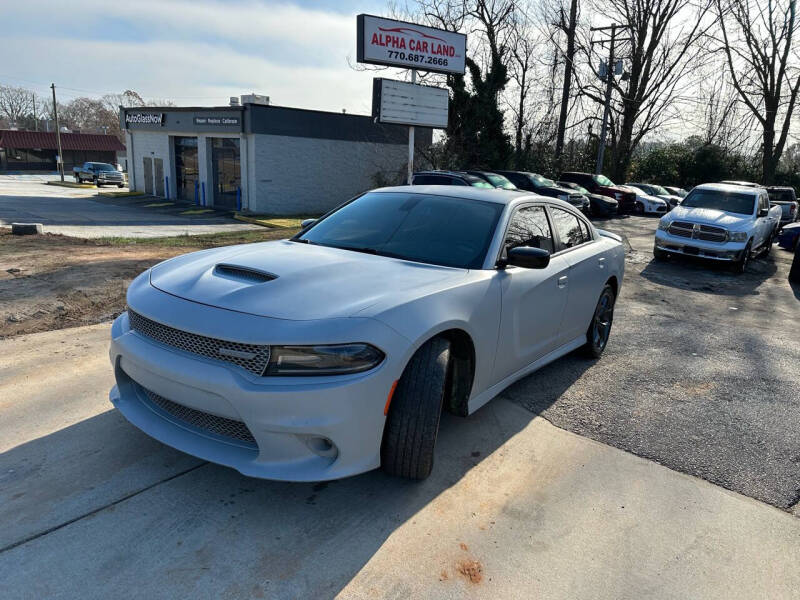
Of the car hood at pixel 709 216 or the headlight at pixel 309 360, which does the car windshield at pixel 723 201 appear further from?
the headlight at pixel 309 360

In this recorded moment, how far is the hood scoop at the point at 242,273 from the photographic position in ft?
Result: 10.3

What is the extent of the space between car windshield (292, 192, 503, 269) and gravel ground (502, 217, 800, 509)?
4.55 feet

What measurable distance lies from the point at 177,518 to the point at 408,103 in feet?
56.1

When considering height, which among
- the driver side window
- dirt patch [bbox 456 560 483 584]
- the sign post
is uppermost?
the sign post

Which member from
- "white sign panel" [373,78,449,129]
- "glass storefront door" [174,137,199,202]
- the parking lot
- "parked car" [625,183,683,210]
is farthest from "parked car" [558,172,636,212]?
the parking lot

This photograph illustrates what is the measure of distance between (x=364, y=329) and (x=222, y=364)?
687 mm

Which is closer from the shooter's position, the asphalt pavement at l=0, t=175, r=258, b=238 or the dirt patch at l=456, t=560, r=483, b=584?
the dirt patch at l=456, t=560, r=483, b=584

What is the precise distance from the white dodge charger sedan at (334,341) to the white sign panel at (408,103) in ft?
47.9

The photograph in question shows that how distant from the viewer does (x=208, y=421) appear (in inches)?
111

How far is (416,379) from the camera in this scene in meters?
2.89

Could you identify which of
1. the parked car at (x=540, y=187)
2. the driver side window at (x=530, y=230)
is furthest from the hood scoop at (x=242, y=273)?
the parked car at (x=540, y=187)

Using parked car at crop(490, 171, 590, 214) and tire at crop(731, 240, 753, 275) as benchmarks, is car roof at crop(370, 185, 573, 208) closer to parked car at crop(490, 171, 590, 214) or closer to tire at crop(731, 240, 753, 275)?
tire at crop(731, 240, 753, 275)

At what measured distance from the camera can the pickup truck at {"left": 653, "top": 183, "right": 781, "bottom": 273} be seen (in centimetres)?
1157

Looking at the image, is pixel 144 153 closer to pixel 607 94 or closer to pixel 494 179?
pixel 494 179
